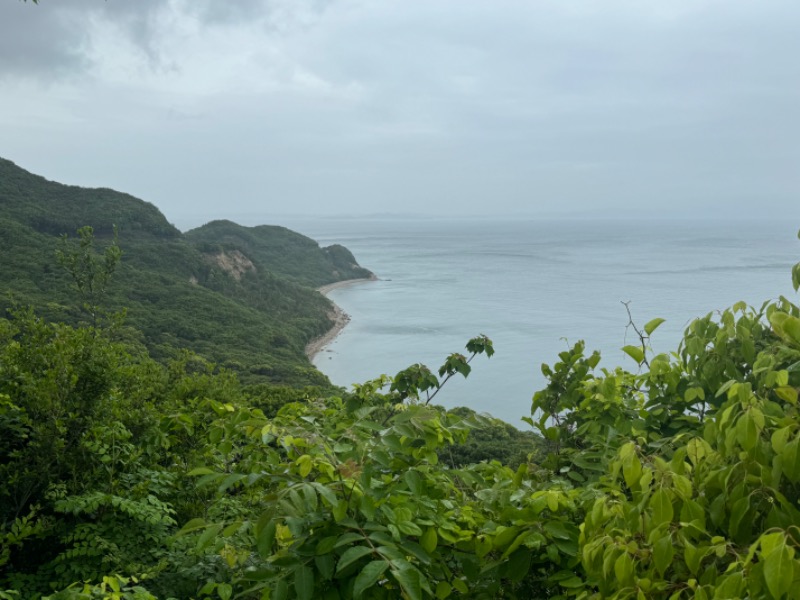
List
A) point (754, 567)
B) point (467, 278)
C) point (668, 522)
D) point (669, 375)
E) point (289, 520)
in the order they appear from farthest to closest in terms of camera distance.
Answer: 1. point (467, 278)
2. point (669, 375)
3. point (289, 520)
4. point (668, 522)
5. point (754, 567)

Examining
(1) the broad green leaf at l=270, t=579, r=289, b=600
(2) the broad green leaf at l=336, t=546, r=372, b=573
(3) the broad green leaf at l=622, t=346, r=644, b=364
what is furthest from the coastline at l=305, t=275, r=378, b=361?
(2) the broad green leaf at l=336, t=546, r=372, b=573

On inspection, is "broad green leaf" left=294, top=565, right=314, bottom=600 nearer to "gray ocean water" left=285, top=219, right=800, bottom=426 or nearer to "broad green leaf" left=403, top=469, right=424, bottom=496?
"broad green leaf" left=403, top=469, right=424, bottom=496

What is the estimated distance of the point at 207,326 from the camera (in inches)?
1681

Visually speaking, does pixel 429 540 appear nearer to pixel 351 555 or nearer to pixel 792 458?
pixel 351 555

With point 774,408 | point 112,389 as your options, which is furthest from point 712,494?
point 112,389

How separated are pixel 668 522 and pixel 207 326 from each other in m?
43.4

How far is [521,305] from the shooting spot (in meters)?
62.8

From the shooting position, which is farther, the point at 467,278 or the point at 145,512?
the point at 467,278

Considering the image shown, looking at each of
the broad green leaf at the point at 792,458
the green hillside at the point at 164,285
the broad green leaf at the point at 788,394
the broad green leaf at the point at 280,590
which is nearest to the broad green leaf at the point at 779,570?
the broad green leaf at the point at 792,458

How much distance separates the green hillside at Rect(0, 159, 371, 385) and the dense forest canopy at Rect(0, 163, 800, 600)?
80.7 ft

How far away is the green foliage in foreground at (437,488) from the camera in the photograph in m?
1.48

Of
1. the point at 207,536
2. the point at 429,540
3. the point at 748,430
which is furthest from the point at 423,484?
the point at 748,430

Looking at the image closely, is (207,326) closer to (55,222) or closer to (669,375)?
(55,222)

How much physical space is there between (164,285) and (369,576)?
50546 mm
